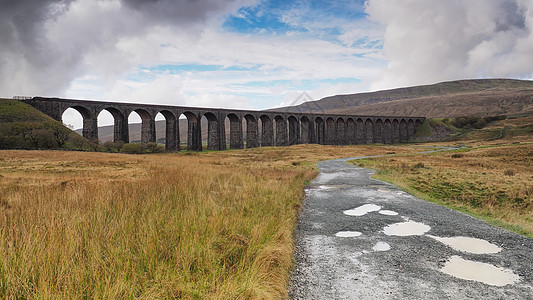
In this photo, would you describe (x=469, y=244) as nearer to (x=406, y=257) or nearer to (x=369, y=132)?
(x=406, y=257)

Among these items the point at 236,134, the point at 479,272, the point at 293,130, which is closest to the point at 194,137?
the point at 236,134

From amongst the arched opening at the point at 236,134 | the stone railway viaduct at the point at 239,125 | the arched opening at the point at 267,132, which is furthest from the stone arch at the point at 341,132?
the arched opening at the point at 236,134

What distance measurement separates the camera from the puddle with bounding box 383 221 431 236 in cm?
637

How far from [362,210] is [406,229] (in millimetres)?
1952

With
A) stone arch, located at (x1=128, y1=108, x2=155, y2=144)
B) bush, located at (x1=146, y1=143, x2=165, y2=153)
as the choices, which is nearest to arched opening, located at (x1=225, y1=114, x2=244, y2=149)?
stone arch, located at (x1=128, y1=108, x2=155, y2=144)

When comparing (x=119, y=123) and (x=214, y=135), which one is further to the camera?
(x=214, y=135)

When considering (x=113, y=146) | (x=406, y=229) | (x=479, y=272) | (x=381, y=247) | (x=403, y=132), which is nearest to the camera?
(x=479, y=272)

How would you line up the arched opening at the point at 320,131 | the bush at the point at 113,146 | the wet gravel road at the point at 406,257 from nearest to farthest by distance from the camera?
1. the wet gravel road at the point at 406,257
2. the bush at the point at 113,146
3. the arched opening at the point at 320,131

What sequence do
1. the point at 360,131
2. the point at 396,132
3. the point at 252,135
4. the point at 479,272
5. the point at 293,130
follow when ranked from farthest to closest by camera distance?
the point at 396,132, the point at 360,131, the point at 293,130, the point at 252,135, the point at 479,272

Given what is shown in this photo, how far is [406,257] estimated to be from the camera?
4965mm

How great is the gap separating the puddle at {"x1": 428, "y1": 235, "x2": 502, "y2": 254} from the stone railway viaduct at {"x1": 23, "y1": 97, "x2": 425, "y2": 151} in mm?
52771

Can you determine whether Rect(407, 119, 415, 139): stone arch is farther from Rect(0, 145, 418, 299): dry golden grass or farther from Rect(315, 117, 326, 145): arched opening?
Rect(0, 145, 418, 299): dry golden grass

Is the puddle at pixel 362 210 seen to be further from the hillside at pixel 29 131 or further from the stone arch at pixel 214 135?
the stone arch at pixel 214 135

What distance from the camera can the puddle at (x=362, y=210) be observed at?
8.23 m
